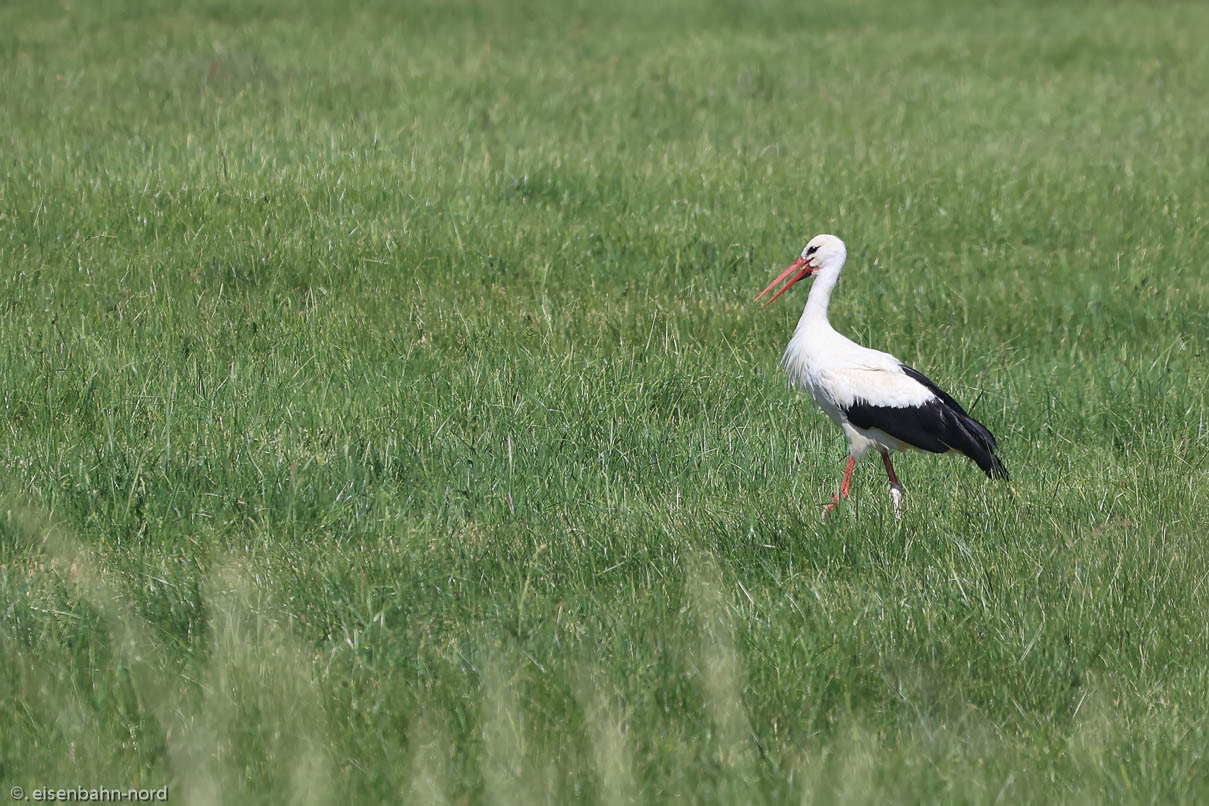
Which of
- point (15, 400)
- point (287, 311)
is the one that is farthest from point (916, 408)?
point (15, 400)

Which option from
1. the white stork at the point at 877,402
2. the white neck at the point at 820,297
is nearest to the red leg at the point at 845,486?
the white stork at the point at 877,402

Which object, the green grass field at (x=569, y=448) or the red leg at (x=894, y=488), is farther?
the red leg at (x=894, y=488)

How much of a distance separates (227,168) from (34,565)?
4529 mm

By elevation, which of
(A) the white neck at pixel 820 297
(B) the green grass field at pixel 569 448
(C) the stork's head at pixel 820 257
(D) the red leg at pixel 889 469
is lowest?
(D) the red leg at pixel 889 469

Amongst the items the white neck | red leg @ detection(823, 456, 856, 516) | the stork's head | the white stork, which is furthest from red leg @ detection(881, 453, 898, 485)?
the stork's head

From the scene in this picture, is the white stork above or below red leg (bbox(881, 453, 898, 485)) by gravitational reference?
above

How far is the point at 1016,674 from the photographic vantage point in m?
3.47

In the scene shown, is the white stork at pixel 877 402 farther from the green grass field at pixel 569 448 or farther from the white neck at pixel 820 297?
→ the green grass field at pixel 569 448

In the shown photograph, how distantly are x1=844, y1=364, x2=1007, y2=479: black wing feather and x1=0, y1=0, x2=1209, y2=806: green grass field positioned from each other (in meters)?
0.23

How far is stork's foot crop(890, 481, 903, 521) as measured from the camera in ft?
14.9

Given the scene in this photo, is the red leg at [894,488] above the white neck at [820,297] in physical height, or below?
below

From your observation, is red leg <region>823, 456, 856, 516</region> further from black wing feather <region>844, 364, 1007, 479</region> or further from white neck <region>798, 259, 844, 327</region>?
white neck <region>798, 259, 844, 327</region>

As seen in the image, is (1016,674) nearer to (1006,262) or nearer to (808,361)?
(808,361)

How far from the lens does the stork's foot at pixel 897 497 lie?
4.55 m
